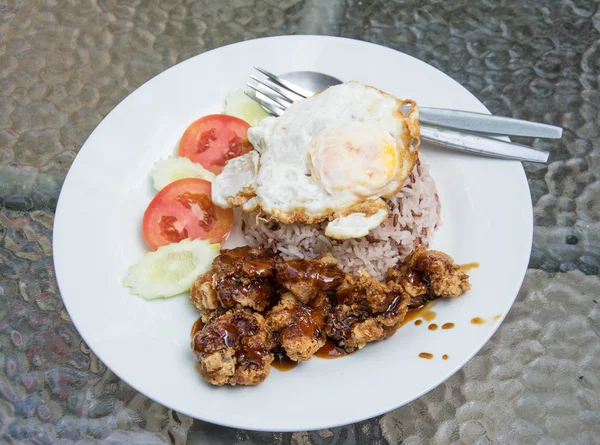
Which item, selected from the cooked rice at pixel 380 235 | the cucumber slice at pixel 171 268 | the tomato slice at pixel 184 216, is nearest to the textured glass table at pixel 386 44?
the cucumber slice at pixel 171 268

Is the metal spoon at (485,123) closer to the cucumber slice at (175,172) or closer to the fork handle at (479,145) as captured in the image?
the fork handle at (479,145)

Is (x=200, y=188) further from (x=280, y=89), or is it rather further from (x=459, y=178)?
(x=459, y=178)

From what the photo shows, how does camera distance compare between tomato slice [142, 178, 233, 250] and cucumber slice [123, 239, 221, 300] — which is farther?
tomato slice [142, 178, 233, 250]

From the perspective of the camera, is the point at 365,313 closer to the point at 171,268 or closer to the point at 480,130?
the point at 171,268

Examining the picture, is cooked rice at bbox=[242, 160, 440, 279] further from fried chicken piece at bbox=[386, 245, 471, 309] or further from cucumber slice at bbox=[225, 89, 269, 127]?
cucumber slice at bbox=[225, 89, 269, 127]

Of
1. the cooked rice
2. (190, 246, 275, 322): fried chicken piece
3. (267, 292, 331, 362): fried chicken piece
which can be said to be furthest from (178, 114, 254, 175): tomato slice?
(267, 292, 331, 362): fried chicken piece

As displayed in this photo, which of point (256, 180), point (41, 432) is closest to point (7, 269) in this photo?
point (41, 432)
